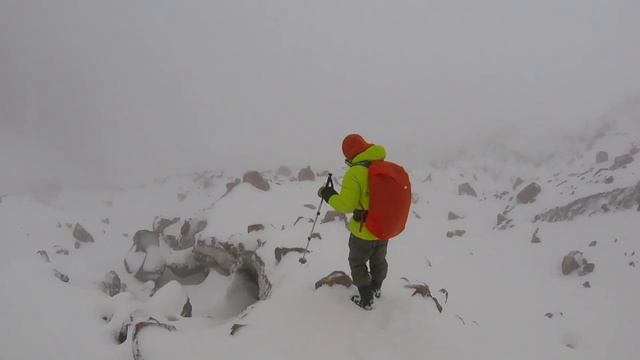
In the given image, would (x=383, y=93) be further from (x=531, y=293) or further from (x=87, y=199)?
(x=531, y=293)

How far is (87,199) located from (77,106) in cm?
10862

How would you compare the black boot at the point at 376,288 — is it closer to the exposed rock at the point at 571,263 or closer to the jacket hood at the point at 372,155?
the jacket hood at the point at 372,155

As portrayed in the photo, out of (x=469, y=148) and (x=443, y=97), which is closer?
(x=469, y=148)

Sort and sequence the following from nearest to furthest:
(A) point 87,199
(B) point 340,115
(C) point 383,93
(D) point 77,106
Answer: (A) point 87,199 < (B) point 340,115 < (C) point 383,93 < (D) point 77,106

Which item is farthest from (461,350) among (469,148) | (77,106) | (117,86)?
(117,86)

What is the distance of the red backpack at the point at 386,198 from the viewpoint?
20.6 ft

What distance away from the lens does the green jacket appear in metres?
6.52

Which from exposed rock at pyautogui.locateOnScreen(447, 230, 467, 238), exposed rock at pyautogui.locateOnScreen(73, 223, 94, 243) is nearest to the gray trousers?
exposed rock at pyautogui.locateOnScreen(447, 230, 467, 238)

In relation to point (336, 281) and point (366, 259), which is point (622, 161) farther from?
point (366, 259)

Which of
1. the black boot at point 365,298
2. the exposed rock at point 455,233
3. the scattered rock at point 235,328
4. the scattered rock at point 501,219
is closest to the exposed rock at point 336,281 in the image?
the black boot at point 365,298

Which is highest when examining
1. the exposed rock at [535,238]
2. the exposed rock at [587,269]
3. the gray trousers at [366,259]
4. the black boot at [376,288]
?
the gray trousers at [366,259]

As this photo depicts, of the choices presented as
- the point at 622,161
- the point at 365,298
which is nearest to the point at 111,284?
the point at 365,298

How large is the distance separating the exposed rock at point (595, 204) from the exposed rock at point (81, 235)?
93.1 feet

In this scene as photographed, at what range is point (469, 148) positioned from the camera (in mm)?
43688
